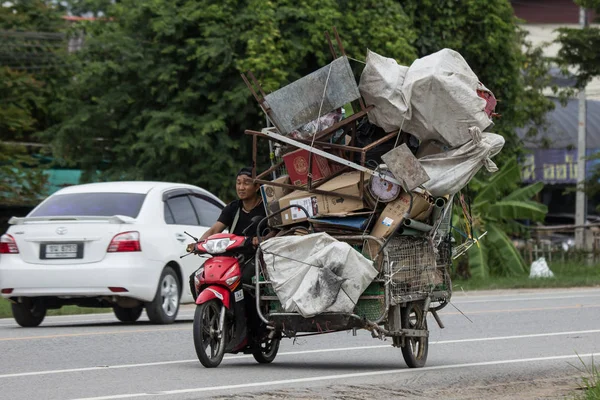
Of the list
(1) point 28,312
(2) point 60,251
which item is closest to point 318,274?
(2) point 60,251

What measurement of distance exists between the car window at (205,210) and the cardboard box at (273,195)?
5301 mm

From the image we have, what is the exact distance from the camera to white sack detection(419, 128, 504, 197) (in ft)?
32.1

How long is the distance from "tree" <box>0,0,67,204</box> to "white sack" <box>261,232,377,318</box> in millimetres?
20920

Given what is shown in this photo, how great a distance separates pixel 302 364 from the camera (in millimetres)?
10609

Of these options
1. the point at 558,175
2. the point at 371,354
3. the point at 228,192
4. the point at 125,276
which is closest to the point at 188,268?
the point at 125,276

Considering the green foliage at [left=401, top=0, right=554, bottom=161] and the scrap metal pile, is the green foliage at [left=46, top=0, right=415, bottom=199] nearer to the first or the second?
the green foliage at [left=401, top=0, right=554, bottom=161]

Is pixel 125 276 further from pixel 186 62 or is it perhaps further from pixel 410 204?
pixel 186 62

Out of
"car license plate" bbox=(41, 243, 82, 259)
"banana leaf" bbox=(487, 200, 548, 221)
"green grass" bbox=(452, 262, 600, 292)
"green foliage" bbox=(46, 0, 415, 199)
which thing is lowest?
"green grass" bbox=(452, 262, 600, 292)

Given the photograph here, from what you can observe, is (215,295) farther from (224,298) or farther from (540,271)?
(540,271)

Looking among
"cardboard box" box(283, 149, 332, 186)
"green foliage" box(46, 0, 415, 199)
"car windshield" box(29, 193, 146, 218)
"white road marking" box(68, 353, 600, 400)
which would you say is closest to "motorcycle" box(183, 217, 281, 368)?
"cardboard box" box(283, 149, 332, 186)

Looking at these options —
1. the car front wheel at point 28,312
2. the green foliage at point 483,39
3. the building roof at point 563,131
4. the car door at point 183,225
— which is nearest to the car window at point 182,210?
the car door at point 183,225

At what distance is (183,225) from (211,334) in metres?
5.36

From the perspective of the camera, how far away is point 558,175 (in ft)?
157

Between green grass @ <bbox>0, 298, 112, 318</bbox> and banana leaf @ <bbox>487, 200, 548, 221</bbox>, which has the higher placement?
banana leaf @ <bbox>487, 200, 548, 221</bbox>
